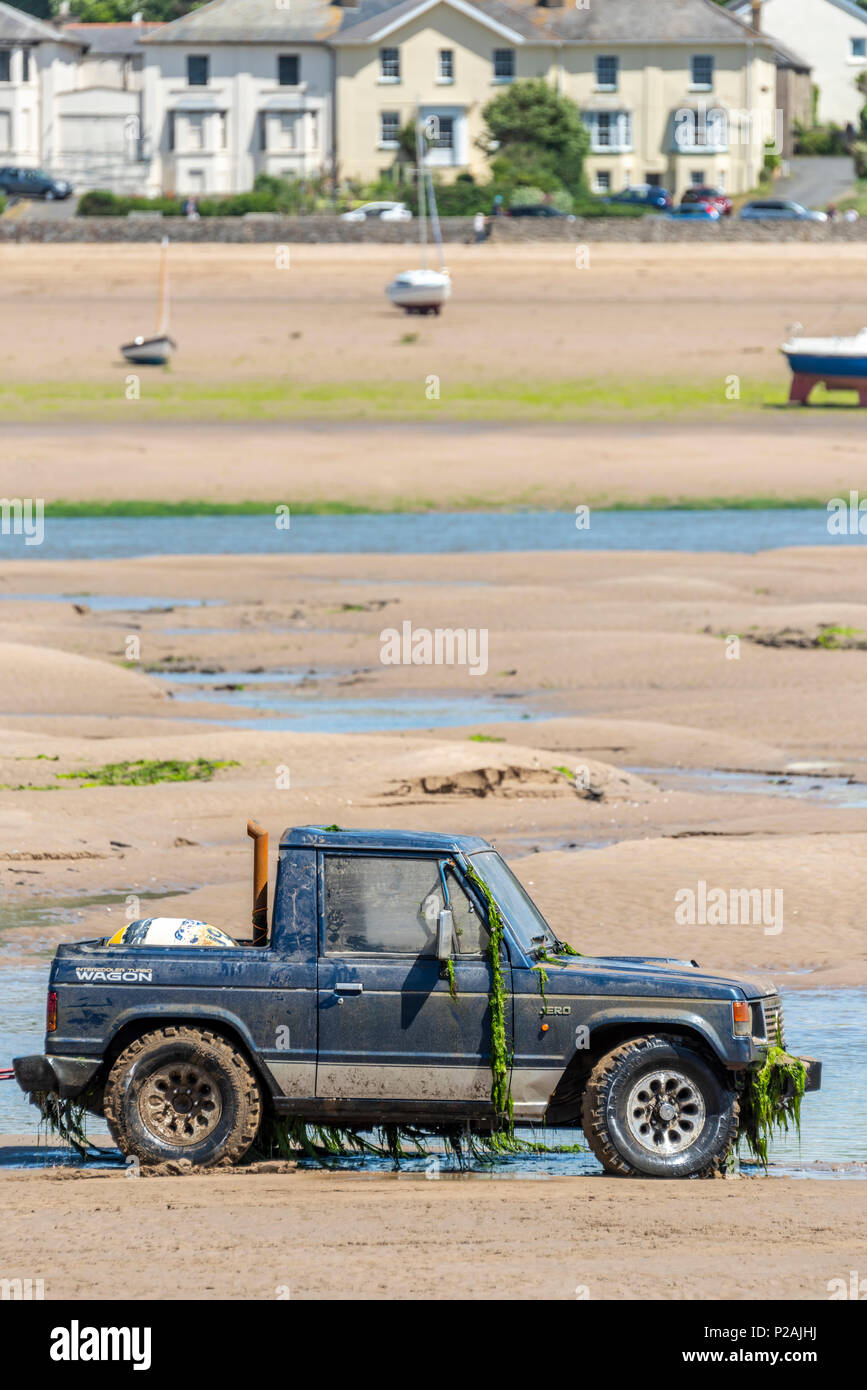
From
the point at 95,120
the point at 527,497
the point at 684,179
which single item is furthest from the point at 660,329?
the point at 95,120

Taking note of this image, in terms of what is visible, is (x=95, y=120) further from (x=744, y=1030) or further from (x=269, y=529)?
(x=744, y=1030)

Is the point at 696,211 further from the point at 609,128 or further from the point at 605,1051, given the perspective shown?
the point at 605,1051

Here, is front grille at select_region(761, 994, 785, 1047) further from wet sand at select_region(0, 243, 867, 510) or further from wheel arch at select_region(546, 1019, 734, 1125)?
wet sand at select_region(0, 243, 867, 510)

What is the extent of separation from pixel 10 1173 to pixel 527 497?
33.1m

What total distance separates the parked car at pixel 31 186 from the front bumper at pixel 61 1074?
7197cm

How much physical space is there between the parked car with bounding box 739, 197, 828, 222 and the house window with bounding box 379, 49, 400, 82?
16695 mm

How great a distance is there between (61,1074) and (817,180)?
7809cm

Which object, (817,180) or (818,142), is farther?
(818,142)

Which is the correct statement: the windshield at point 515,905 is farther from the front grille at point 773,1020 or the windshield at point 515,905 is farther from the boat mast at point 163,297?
the boat mast at point 163,297

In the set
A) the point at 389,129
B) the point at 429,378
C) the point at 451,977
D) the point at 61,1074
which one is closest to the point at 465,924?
the point at 451,977

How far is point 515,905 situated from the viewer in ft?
31.5

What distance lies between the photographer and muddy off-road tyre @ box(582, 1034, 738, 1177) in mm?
9125

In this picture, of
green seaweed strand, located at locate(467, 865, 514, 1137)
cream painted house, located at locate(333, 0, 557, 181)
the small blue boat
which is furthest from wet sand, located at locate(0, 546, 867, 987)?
cream painted house, located at locate(333, 0, 557, 181)

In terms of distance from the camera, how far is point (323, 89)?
83062 millimetres
